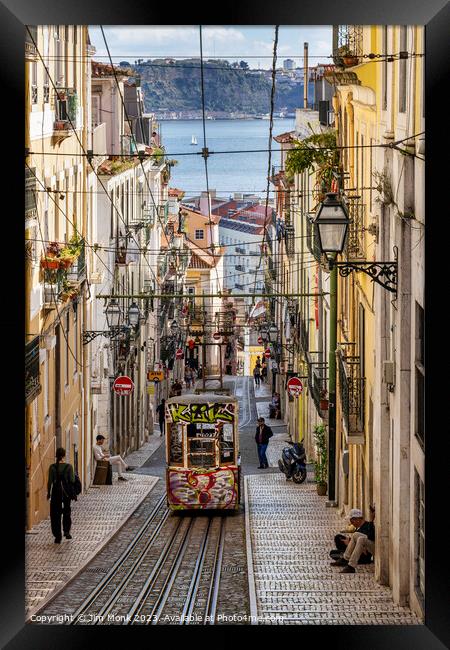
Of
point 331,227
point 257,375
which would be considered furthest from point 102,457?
point 257,375

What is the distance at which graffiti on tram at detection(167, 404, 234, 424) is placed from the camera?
67.1ft

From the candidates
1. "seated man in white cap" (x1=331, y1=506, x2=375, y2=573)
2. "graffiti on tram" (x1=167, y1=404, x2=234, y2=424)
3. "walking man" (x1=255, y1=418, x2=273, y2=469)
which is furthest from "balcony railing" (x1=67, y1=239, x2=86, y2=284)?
"seated man in white cap" (x1=331, y1=506, x2=375, y2=573)

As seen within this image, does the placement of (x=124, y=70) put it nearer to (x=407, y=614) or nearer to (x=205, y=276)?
(x=407, y=614)

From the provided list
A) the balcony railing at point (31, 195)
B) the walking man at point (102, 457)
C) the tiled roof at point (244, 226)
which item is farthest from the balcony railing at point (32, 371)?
the tiled roof at point (244, 226)

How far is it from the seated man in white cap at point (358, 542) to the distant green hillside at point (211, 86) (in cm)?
557

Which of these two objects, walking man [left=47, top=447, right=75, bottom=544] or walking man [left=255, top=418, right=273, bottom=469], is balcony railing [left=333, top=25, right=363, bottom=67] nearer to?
walking man [left=47, top=447, right=75, bottom=544]

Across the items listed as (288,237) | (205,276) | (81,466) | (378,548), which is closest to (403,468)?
(378,548)

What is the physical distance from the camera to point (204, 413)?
2044cm

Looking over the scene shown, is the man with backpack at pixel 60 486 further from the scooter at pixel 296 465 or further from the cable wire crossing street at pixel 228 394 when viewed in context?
the scooter at pixel 296 465

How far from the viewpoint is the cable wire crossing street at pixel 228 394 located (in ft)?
38.0

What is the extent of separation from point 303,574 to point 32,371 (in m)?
3.82

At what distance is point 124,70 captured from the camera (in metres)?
31.0

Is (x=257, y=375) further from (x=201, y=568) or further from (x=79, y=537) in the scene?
(x=201, y=568)
